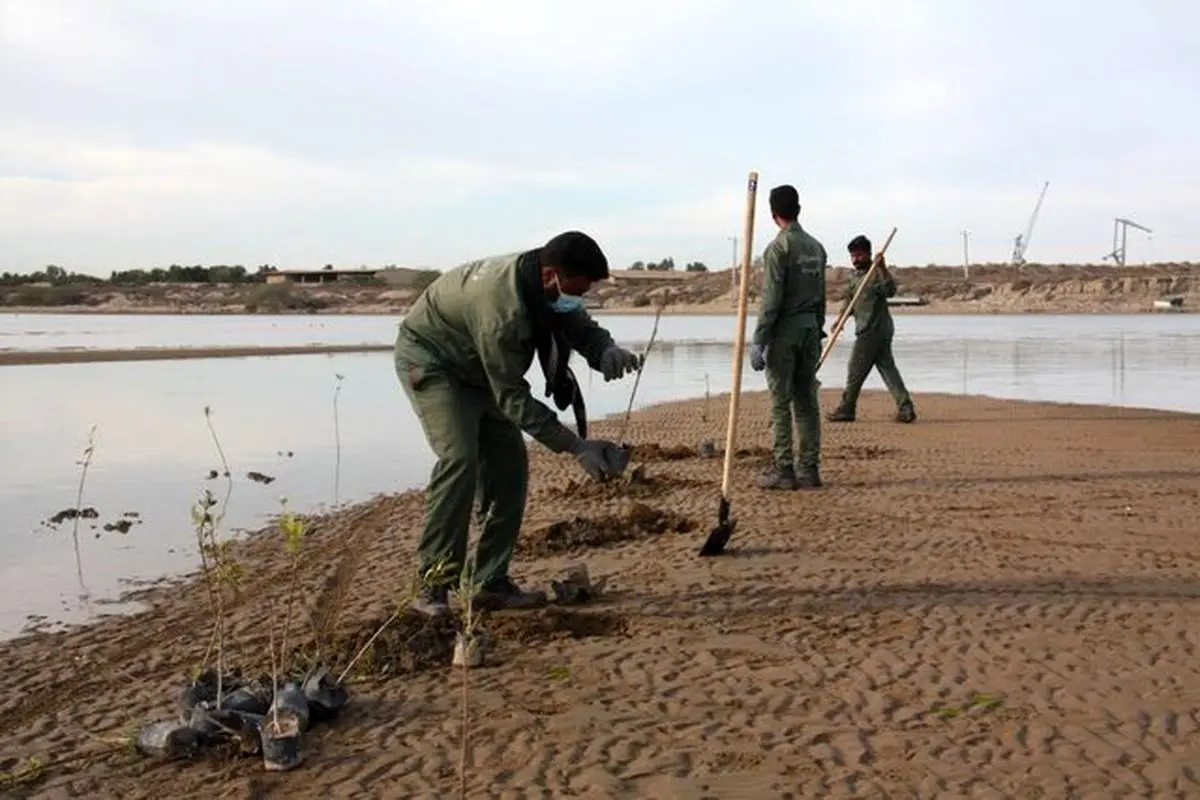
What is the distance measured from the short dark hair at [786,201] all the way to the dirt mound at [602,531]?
246 cm

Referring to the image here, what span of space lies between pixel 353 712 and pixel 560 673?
0.85 metres

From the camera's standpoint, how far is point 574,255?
16.3 ft

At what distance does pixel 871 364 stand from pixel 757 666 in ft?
32.3

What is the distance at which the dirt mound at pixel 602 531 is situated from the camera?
7.32 metres

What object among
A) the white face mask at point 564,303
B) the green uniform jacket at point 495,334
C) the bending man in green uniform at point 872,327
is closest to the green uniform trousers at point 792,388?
the green uniform jacket at point 495,334

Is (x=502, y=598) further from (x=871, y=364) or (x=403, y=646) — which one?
(x=871, y=364)

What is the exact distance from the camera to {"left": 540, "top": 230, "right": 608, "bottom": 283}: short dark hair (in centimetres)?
498

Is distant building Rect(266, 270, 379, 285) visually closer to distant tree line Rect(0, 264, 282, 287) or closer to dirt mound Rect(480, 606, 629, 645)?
distant tree line Rect(0, 264, 282, 287)

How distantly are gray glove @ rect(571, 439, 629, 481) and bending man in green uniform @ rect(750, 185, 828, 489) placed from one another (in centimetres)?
344

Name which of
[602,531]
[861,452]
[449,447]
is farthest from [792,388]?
[449,447]

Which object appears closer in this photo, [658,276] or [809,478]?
[809,478]

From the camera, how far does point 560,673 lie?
4.70m

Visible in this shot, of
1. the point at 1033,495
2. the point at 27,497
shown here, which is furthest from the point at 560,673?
the point at 27,497

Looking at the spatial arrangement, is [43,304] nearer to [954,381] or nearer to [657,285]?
[657,285]
